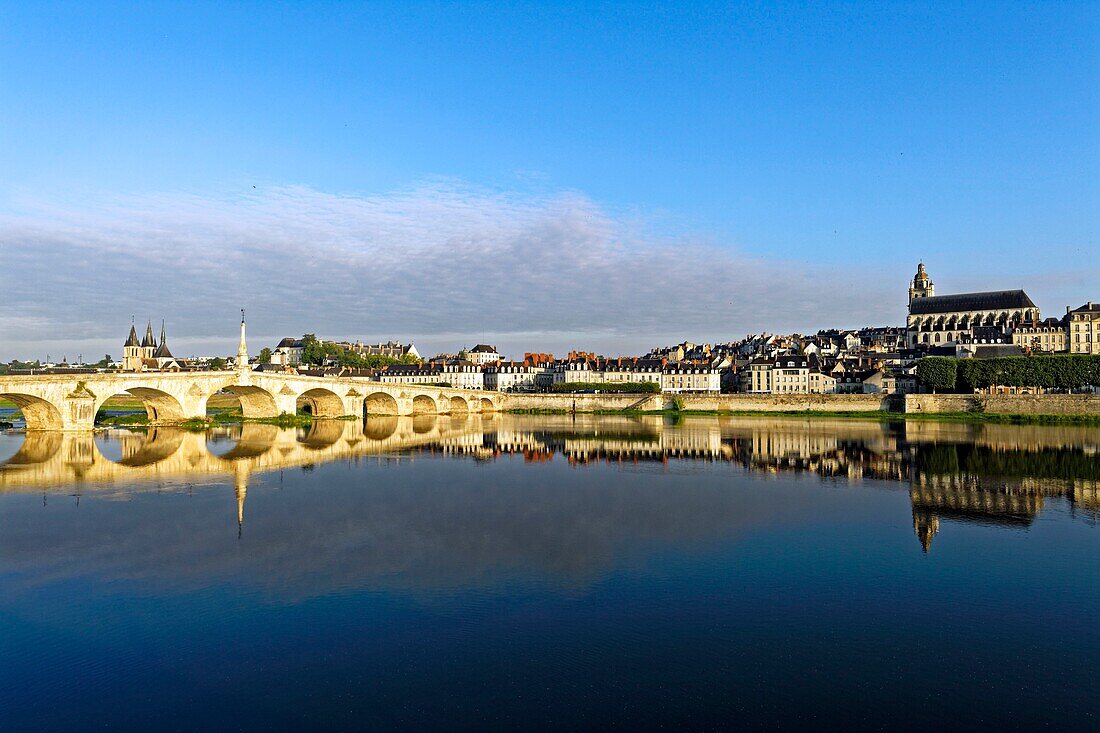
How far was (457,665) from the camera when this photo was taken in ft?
29.0

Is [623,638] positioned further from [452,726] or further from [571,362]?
[571,362]

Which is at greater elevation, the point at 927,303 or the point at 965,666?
the point at 927,303

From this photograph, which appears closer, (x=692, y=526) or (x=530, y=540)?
(x=530, y=540)

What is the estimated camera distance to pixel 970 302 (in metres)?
91.9

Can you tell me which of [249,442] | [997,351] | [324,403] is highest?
[997,351]

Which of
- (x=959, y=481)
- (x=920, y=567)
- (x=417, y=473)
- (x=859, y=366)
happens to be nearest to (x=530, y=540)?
(x=920, y=567)

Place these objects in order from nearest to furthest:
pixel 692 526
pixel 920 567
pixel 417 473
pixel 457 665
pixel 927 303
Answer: pixel 457 665
pixel 920 567
pixel 692 526
pixel 417 473
pixel 927 303

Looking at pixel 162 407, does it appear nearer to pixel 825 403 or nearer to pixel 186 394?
pixel 186 394

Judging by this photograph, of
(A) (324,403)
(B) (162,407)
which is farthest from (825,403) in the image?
(B) (162,407)

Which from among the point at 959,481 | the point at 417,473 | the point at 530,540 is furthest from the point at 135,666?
the point at 959,481

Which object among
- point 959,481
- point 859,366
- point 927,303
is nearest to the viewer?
Result: point 959,481

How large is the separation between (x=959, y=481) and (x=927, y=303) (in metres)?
81.3

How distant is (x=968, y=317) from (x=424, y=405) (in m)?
66.6

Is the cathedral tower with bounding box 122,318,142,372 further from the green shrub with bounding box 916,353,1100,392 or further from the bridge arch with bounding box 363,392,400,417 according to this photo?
the green shrub with bounding box 916,353,1100,392
